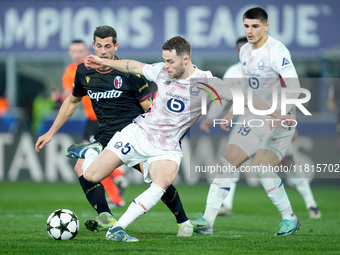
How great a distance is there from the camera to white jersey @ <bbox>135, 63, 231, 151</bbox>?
664 cm

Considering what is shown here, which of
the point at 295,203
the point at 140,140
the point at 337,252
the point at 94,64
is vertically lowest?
the point at 295,203

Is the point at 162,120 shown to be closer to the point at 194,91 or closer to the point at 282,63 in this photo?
the point at 194,91

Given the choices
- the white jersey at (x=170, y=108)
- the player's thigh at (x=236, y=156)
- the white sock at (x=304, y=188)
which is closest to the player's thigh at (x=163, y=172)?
the white jersey at (x=170, y=108)

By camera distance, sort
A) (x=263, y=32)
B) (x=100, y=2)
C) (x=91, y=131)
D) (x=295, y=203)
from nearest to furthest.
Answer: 1. (x=263, y=32)
2. (x=91, y=131)
3. (x=295, y=203)
4. (x=100, y=2)

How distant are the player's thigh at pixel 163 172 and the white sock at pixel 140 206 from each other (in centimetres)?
6

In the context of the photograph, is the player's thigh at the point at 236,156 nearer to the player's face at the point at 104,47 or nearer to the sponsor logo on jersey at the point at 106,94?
the sponsor logo on jersey at the point at 106,94

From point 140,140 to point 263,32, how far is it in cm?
179

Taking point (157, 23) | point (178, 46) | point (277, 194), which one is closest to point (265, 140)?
point (277, 194)

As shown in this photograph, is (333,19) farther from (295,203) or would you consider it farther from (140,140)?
(140,140)

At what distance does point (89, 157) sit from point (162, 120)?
912 mm

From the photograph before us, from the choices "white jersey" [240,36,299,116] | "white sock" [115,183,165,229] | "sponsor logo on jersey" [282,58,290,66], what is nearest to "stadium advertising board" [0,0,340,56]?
"white jersey" [240,36,299,116]

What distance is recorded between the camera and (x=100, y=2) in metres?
20.8

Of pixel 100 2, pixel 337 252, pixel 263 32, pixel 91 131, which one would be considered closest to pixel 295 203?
pixel 91 131

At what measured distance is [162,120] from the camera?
6.70 meters
